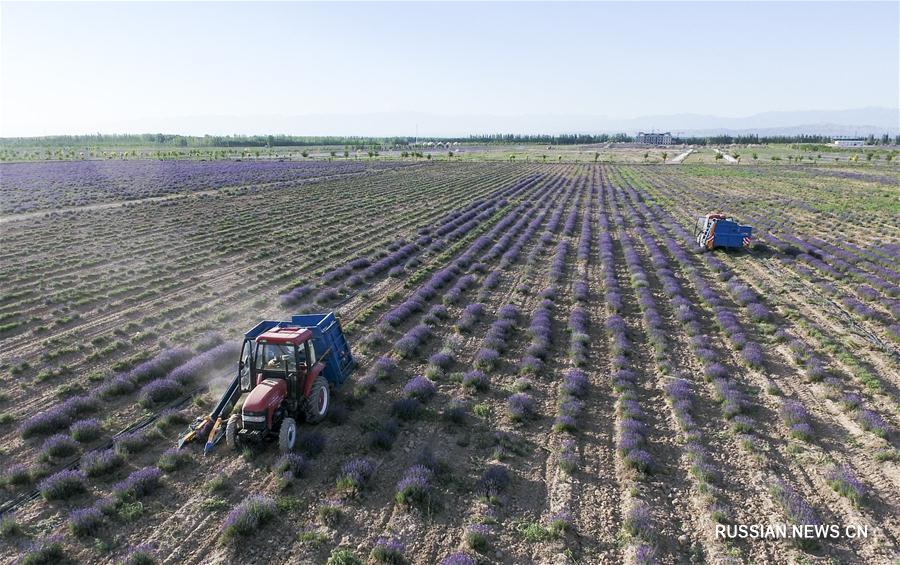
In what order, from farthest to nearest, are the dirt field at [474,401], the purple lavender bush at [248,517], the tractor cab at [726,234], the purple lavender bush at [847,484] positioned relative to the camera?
the tractor cab at [726,234]
the purple lavender bush at [847,484]
the dirt field at [474,401]
the purple lavender bush at [248,517]

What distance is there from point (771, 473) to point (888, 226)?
34.8 m

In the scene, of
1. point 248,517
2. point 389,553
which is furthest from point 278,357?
point 389,553

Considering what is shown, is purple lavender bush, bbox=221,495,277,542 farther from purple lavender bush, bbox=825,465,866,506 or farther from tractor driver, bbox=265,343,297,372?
purple lavender bush, bbox=825,465,866,506

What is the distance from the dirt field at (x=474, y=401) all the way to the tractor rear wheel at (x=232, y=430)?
0.34 meters

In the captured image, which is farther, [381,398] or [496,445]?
[381,398]

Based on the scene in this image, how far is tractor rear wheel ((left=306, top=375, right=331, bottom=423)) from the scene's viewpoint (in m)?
10.8

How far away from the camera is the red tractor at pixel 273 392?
984cm

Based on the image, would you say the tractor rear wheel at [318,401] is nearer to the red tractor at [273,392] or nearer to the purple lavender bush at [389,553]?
the red tractor at [273,392]

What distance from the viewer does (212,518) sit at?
8516 millimetres

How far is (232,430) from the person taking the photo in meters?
9.88

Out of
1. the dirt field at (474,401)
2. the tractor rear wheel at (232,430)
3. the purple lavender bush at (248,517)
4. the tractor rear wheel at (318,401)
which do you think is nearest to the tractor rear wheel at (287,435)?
the dirt field at (474,401)

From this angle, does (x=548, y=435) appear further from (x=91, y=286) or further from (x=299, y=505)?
(x=91, y=286)

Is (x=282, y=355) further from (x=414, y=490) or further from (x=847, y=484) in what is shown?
(x=847, y=484)

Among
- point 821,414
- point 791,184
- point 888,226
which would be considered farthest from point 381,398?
point 791,184
